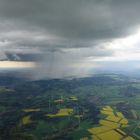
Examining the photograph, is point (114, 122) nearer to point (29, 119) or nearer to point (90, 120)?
point (90, 120)

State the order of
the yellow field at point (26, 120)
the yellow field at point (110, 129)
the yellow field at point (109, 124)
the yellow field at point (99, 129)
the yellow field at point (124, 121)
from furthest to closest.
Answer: the yellow field at point (26, 120) → the yellow field at point (124, 121) → the yellow field at point (109, 124) → the yellow field at point (99, 129) → the yellow field at point (110, 129)

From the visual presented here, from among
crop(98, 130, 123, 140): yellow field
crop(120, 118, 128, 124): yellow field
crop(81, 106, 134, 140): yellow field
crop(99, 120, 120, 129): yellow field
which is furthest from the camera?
crop(120, 118, 128, 124): yellow field

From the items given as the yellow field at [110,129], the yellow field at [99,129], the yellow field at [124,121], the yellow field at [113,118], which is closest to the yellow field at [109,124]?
the yellow field at [110,129]

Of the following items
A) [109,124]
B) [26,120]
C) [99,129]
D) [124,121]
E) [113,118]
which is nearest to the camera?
[99,129]

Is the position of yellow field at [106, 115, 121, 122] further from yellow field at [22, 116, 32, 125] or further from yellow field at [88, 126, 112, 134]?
yellow field at [22, 116, 32, 125]

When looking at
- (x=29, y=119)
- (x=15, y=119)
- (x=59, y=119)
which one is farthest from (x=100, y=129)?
(x=15, y=119)

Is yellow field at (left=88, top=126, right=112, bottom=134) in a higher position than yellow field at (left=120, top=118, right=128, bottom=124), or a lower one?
lower

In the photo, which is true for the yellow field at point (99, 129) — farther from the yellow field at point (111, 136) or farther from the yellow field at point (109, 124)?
the yellow field at point (111, 136)

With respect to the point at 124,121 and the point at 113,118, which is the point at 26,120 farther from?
the point at 124,121

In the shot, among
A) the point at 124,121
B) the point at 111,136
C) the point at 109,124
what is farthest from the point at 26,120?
the point at 124,121

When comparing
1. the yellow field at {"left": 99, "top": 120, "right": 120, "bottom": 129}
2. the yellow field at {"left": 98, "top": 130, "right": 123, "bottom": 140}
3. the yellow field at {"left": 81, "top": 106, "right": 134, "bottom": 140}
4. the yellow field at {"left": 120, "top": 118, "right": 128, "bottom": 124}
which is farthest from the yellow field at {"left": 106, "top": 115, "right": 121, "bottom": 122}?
the yellow field at {"left": 98, "top": 130, "right": 123, "bottom": 140}

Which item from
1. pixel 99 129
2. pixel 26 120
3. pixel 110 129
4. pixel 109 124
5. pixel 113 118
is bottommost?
pixel 99 129
